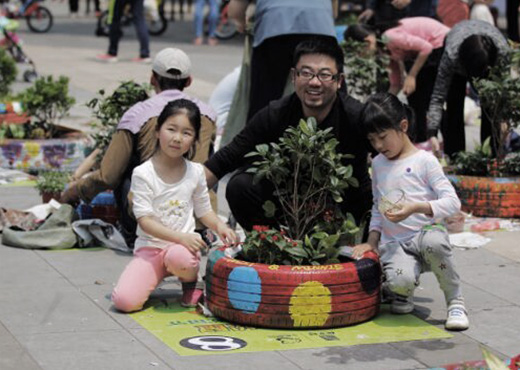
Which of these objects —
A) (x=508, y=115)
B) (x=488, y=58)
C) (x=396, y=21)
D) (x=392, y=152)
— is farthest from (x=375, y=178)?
(x=396, y=21)

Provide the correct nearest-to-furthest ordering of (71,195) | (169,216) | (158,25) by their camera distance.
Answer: (169,216) < (71,195) < (158,25)

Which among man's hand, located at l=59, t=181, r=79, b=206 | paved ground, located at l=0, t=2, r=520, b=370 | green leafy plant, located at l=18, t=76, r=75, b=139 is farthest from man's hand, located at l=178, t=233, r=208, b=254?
green leafy plant, located at l=18, t=76, r=75, b=139

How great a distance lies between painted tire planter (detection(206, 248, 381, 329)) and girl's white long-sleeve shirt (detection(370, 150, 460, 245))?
31 centimetres

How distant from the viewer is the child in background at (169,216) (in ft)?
17.8

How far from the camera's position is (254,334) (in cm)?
509

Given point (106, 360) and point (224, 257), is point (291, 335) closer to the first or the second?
point (224, 257)

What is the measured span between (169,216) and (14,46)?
10.2m

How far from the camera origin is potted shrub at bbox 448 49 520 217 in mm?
7531

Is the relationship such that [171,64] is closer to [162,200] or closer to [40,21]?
[162,200]

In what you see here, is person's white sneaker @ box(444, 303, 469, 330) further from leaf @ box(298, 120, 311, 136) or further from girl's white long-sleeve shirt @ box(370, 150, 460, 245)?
leaf @ box(298, 120, 311, 136)

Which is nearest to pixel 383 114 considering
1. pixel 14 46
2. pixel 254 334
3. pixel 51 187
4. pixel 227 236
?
pixel 227 236

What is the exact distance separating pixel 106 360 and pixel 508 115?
3.93 m

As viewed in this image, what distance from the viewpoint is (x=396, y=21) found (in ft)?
33.4

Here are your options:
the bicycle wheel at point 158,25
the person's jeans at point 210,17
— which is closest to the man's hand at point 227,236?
the person's jeans at point 210,17
